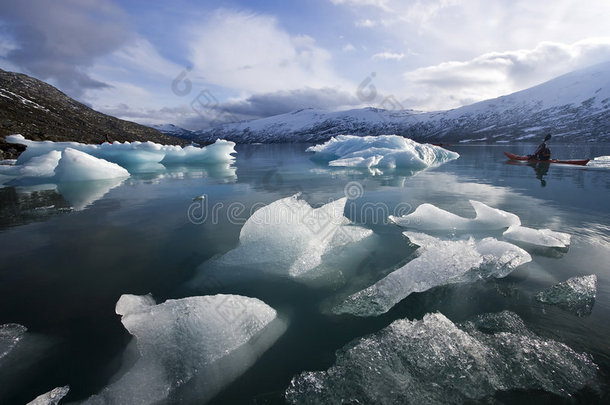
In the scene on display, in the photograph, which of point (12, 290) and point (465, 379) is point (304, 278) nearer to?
point (465, 379)

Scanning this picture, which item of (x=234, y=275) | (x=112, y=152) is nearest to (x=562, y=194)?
(x=234, y=275)

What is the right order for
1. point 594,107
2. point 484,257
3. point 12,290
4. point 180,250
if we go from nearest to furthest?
point 12,290, point 484,257, point 180,250, point 594,107

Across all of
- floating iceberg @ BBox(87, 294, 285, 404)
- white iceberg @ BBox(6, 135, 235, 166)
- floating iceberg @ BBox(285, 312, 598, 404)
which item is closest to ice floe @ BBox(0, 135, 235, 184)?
white iceberg @ BBox(6, 135, 235, 166)

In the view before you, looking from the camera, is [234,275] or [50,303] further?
[234,275]

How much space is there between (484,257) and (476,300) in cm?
99

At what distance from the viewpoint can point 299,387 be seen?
245cm

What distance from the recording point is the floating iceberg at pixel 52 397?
91.7 inches

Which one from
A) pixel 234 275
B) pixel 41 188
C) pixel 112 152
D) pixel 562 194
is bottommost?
pixel 562 194

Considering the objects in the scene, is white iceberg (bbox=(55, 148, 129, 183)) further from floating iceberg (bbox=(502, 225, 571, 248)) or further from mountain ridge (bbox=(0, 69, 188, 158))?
mountain ridge (bbox=(0, 69, 188, 158))

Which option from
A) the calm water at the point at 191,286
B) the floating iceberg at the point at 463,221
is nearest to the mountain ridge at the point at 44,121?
the calm water at the point at 191,286

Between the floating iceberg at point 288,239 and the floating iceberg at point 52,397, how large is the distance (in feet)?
7.65

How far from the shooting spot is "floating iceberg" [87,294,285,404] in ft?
8.02

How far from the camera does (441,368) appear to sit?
2557mm

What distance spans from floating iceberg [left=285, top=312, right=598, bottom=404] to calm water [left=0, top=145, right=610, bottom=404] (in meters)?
0.13
